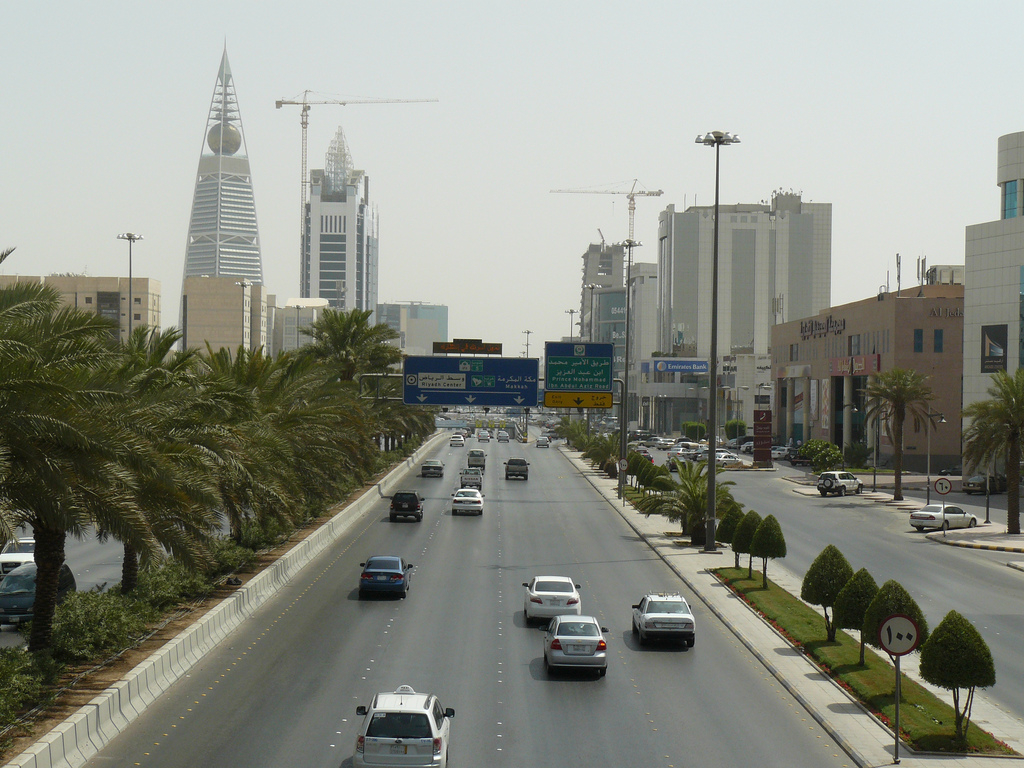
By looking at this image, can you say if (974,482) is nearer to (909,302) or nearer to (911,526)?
(911,526)

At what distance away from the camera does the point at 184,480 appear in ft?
63.5

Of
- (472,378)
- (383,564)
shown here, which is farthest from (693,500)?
(383,564)

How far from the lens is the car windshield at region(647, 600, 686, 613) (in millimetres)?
24781

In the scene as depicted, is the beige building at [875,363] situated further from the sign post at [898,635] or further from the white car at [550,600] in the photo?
the sign post at [898,635]

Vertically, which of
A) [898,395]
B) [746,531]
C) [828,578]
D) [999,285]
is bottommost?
[746,531]

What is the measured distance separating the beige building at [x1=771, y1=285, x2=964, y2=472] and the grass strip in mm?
50073

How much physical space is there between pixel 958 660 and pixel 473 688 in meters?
8.60

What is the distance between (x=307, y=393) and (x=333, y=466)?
9.04 ft

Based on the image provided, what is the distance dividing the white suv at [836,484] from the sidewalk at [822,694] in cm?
Answer: 3210

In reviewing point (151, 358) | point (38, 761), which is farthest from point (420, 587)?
point (38, 761)

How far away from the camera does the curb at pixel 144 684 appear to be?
48.4 ft

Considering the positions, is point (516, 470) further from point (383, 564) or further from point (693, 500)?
point (383, 564)

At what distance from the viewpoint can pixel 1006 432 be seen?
163ft

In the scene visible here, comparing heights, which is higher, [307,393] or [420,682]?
[307,393]
